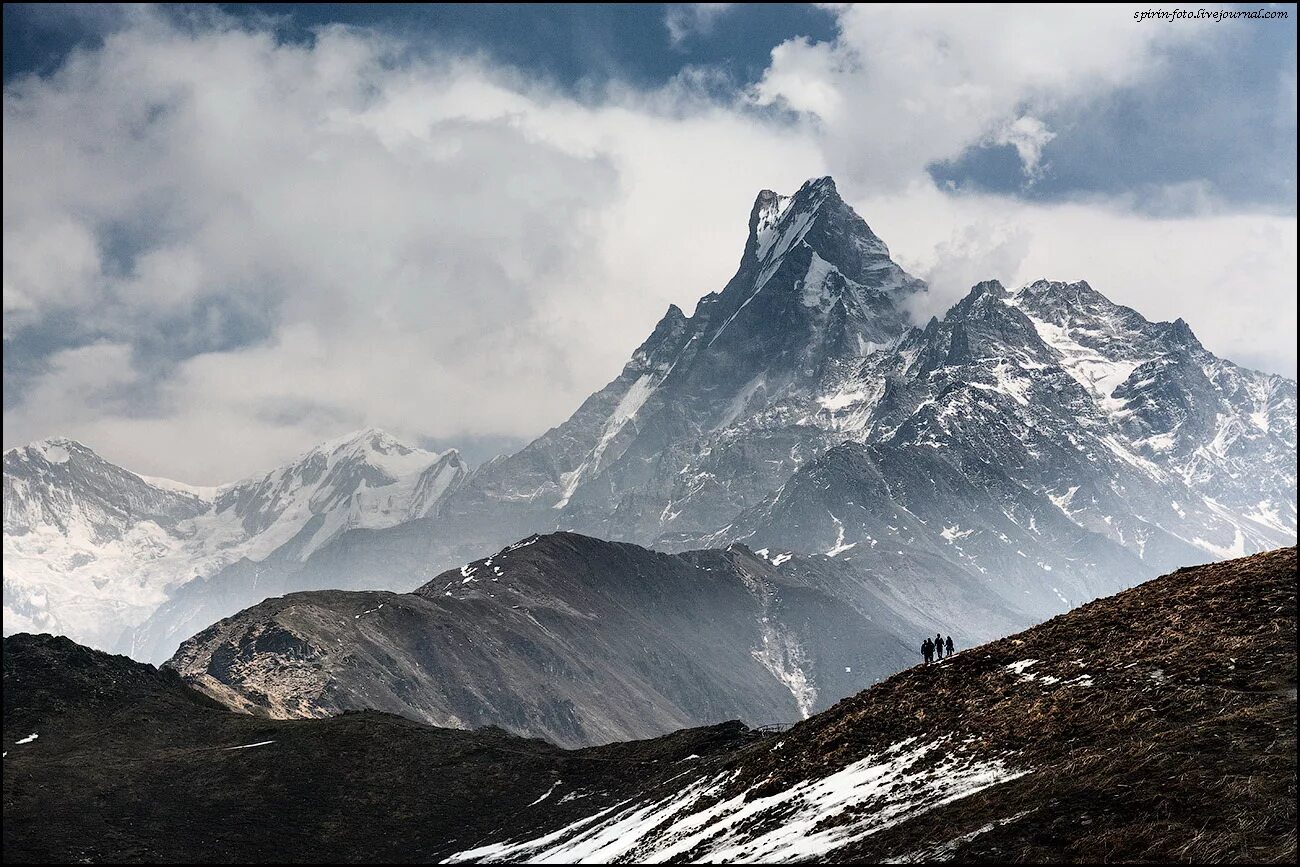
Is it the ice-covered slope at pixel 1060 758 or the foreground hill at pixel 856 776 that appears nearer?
the ice-covered slope at pixel 1060 758

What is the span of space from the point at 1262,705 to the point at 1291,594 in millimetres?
11036

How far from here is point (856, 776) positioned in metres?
47.7

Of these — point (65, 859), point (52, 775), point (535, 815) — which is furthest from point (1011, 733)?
point (52, 775)

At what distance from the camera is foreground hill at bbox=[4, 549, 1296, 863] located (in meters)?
31.9

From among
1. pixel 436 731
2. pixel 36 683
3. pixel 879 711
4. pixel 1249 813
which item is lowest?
pixel 1249 813

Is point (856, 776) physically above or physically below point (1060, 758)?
above

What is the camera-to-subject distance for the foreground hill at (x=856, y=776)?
31.9 m

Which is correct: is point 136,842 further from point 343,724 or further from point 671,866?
point 671,866

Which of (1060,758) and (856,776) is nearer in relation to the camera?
(1060,758)

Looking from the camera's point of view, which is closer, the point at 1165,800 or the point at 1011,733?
the point at 1165,800

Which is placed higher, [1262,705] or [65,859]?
[65,859]

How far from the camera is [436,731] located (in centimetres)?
12562

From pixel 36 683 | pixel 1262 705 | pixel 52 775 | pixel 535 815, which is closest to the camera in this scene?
pixel 1262 705

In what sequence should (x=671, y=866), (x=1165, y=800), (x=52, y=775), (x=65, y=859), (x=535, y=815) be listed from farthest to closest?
(x=52, y=775)
(x=535, y=815)
(x=65, y=859)
(x=671, y=866)
(x=1165, y=800)
